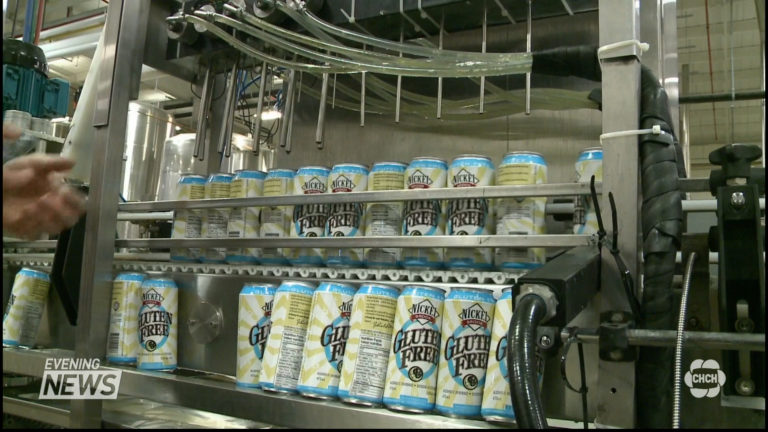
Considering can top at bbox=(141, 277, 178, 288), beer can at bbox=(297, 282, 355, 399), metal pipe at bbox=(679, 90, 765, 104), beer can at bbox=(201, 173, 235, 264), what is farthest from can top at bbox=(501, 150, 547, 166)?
metal pipe at bbox=(679, 90, 765, 104)

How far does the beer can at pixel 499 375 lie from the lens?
38.9 inches

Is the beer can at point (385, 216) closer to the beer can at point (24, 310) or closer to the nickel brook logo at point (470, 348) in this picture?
the nickel brook logo at point (470, 348)

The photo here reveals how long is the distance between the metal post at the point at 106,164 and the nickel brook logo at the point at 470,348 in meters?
0.85

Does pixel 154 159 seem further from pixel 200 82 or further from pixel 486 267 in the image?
pixel 486 267

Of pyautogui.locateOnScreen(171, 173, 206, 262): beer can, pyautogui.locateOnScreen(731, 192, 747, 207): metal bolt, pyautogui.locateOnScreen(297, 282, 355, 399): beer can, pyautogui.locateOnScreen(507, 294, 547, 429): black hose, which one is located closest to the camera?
pyautogui.locateOnScreen(507, 294, 547, 429): black hose

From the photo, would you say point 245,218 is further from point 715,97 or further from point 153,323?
point 715,97

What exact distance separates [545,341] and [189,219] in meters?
1.04

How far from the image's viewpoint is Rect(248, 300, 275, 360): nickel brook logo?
125 centimetres

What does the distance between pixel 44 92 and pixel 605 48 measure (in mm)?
1979

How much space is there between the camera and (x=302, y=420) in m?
1.09

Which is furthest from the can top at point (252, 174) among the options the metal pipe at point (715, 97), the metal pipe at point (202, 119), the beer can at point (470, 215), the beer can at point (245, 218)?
the metal pipe at point (715, 97)

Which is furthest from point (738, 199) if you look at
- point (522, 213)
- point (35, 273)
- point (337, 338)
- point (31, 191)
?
point (35, 273)

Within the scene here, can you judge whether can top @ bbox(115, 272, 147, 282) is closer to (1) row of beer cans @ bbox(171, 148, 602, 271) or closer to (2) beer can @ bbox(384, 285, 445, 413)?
(1) row of beer cans @ bbox(171, 148, 602, 271)

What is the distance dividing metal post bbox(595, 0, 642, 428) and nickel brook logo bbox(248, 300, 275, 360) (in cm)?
67
